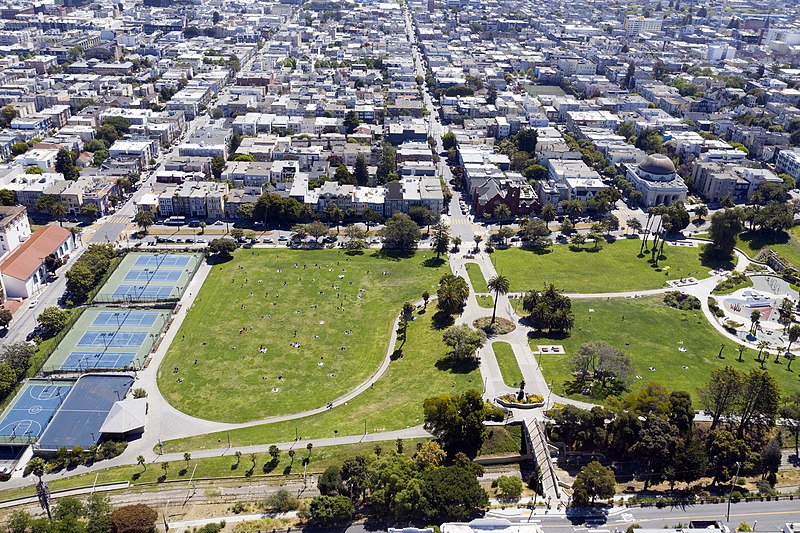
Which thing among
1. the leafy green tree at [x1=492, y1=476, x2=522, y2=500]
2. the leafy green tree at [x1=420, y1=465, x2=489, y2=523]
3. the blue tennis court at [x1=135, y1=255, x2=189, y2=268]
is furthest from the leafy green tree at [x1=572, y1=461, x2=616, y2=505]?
the blue tennis court at [x1=135, y1=255, x2=189, y2=268]

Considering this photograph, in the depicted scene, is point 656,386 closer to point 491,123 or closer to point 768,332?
point 768,332

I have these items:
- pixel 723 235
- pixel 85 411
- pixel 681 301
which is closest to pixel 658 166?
pixel 723 235

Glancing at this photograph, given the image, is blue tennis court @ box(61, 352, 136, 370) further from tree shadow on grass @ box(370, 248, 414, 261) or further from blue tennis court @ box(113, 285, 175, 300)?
tree shadow on grass @ box(370, 248, 414, 261)

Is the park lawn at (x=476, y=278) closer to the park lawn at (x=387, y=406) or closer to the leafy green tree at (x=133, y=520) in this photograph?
the park lawn at (x=387, y=406)

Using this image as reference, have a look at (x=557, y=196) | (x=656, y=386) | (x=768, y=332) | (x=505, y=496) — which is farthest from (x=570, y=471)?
(x=557, y=196)

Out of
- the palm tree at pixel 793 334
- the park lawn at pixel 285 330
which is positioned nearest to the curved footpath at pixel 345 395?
the park lawn at pixel 285 330

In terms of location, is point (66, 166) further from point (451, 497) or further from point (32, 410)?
point (451, 497)
